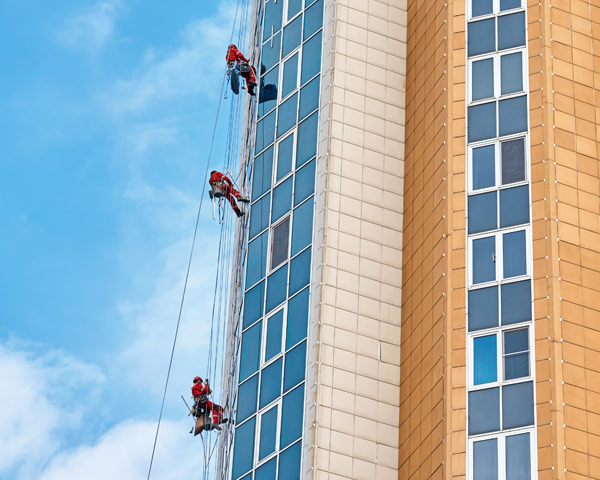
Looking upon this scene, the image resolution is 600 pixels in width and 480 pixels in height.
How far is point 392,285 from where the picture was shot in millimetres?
58844

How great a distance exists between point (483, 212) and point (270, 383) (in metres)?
10.1

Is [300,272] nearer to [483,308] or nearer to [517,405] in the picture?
[483,308]

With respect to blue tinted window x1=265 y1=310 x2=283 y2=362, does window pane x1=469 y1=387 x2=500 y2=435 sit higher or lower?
lower

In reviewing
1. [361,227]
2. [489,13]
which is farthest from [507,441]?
[489,13]

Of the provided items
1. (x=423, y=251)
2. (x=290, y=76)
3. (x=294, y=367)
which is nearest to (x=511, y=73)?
(x=423, y=251)

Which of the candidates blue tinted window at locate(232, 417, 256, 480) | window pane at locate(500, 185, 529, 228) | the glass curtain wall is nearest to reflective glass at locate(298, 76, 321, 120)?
the glass curtain wall

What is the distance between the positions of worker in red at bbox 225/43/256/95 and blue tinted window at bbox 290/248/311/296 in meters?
11.0

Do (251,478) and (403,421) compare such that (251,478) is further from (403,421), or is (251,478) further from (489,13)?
(489,13)

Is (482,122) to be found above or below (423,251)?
above

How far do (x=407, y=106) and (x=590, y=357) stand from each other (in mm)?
16130

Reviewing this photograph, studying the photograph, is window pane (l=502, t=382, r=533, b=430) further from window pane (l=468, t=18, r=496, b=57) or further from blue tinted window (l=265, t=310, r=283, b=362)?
window pane (l=468, t=18, r=496, b=57)

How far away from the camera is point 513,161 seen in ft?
180

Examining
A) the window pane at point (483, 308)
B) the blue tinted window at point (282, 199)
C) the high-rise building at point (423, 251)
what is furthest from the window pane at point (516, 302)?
the blue tinted window at point (282, 199)

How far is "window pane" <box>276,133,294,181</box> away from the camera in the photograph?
206 ft
